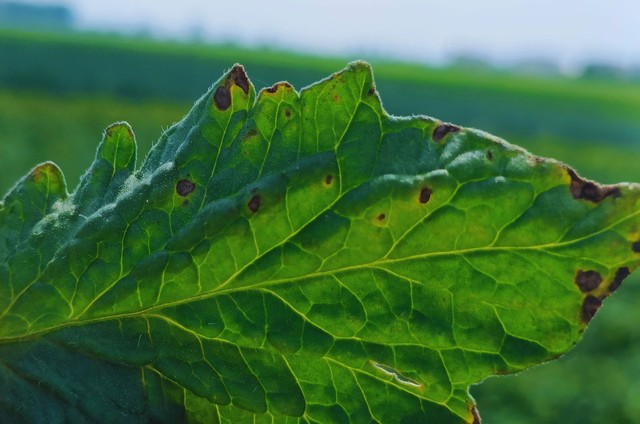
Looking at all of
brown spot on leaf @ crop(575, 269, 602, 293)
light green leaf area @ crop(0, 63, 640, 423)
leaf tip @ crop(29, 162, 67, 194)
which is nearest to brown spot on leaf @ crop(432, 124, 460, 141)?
light green leaf area @ crop(0, 63, 640, 423)

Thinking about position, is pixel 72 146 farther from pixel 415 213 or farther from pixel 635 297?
pixel 415 213

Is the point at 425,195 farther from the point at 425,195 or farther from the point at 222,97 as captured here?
the point at 222,97

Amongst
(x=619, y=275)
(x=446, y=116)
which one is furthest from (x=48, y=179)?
(x=446, y=116)

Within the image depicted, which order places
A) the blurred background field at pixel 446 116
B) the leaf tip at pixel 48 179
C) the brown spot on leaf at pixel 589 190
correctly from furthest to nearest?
the blurred background field at pixel 446 116 → the leaf tip at pixel 48 179 → the brown spot on leaf at pixel 589 190

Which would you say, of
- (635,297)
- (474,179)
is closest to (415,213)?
(474,179)

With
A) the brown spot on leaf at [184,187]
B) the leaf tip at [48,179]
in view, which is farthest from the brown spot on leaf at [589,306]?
the leaf tip at [48,179]

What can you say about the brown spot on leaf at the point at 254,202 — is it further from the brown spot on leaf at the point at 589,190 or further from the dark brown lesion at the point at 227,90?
the brown spot on leaf at the point at 589,190

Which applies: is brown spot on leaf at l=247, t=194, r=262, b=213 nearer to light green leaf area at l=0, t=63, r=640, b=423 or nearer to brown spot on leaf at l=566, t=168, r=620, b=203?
light green leaf area at l=0, t=63, r=640, b=423
